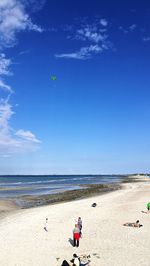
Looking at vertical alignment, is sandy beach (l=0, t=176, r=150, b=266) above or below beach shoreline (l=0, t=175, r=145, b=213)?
below

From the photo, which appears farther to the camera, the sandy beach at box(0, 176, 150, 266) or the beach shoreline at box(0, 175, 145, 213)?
the beach shoreline at box(0, 175, 145, 213)

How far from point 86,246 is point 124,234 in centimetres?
385

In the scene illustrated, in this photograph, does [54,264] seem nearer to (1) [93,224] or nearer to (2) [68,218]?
(1) [93,224]

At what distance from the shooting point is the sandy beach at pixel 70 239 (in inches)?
723

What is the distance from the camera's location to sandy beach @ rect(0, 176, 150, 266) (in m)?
18.4

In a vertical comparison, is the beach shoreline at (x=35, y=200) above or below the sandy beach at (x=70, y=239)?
above

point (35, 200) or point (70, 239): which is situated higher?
point (35, 200)

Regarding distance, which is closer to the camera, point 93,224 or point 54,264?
point 54,264

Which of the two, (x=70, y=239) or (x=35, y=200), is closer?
(x=70, y=239)

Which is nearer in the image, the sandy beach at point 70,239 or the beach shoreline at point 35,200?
the sandy beach at point 70,239

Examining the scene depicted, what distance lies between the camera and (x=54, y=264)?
1759cm

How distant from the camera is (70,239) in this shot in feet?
74.9

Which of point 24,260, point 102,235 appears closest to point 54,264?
point 24,260

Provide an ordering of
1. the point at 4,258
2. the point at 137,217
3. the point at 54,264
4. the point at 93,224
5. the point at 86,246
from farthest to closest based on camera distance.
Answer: the point at 137,217
the point at 93,224
the point at 86,246
the point at 4,258
the point at 54,264
